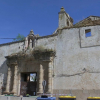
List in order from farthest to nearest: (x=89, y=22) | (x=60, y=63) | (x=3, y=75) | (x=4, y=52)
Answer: (x=4, y=52) → (x=89, y=22) → (x=3, y=75) → (x=60, y=63)

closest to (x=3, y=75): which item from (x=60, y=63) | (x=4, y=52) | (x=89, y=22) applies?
(x=4, y=52)

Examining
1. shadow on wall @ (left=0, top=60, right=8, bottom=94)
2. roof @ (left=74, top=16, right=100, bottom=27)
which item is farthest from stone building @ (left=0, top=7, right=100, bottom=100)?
roof @ (left=74, top=16, right=100, bottom=27)

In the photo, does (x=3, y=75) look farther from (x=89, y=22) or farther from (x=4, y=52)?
(x=89, y=22)

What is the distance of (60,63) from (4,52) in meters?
6.27

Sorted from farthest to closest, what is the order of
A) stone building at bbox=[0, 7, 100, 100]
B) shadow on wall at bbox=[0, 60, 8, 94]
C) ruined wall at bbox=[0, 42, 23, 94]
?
1. ruined wall at bbox=[0, 42, 23, 94]
2. shadow on wall at bbox=[0, 60, 8, 94]
3. stone building at bbox=[0, 7, 100, 100]

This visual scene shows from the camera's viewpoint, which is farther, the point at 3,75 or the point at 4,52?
the point at 4,52

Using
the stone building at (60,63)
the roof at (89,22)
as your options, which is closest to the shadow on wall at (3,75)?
the stone building at (60,63)

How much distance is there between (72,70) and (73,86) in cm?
118

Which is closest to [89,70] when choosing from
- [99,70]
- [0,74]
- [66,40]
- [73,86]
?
[99,70]

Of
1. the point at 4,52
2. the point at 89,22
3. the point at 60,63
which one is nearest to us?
the point at 60,63

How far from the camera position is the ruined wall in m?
13.4

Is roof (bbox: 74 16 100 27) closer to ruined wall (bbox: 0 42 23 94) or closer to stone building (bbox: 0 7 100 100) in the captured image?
stone building (bbox: 0 7 100 100)

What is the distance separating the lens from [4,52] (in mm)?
14391

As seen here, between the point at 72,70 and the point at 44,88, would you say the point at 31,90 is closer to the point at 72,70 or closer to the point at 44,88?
the point at 44,88
